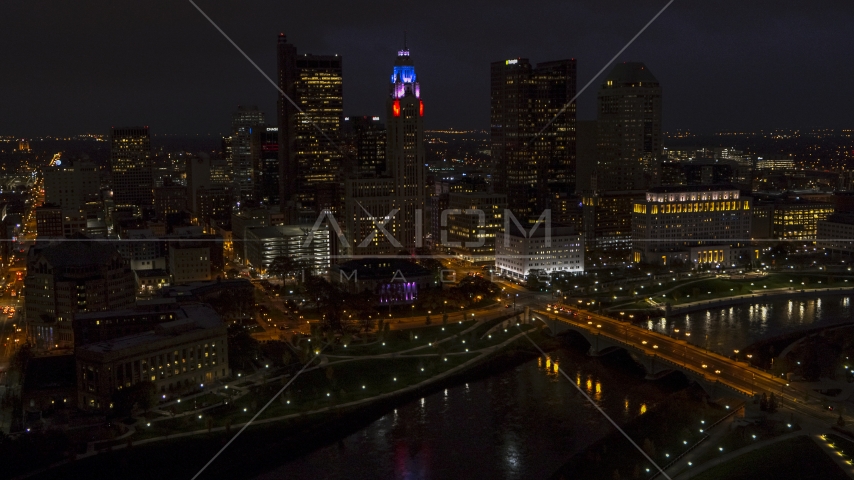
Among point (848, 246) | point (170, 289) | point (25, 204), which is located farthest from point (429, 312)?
point (25, 204)

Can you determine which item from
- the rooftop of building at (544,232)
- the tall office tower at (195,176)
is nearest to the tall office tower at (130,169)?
the tall office tower at (195,176)

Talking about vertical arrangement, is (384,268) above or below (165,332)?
above

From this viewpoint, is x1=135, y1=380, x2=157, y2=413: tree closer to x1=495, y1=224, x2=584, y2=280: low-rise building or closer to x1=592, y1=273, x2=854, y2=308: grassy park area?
x1=592, y1=273, x2=854, y2=308: grassy park area

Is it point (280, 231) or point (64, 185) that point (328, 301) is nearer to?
point (280, 231)

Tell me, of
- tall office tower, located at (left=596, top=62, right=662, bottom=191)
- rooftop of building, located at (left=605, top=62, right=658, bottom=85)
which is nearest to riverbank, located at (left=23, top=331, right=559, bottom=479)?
tall office tower, located at (left=596, top=62, right=662, bottom=191)

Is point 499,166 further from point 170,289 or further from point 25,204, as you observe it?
point 25,204

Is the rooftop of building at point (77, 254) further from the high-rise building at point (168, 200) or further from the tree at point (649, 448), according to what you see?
the high-rise building at point (168, 200)

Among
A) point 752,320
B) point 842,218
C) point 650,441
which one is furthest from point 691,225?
point 650,441
